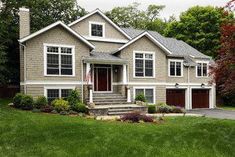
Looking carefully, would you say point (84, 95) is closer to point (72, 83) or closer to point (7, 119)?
point (72, 83)

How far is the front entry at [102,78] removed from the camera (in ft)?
92.7

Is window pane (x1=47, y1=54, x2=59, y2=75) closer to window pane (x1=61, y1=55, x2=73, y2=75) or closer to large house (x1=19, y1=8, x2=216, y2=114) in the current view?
large house (x1=19, y1=8, x2=216, y2=114)

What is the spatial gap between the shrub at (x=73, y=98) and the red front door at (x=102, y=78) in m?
3.68

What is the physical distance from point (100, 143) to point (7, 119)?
594 cm

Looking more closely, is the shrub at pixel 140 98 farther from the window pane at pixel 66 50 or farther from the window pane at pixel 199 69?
the window pane at pixel 199 69

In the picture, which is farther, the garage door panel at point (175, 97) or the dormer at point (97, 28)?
the garage door panel at point (175, 97)

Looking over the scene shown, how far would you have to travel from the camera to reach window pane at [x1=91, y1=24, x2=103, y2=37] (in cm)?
2966

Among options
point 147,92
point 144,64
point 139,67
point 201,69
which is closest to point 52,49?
point 139,67

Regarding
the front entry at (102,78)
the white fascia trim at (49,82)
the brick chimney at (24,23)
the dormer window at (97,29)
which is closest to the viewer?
the white fascia trim at (49,82)

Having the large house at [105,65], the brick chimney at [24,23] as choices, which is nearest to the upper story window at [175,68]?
the large house at [105,65]

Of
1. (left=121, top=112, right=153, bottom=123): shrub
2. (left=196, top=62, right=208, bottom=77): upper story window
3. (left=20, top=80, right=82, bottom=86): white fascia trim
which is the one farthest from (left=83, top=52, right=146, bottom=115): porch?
(left=196, top=62, right=208, bottom=77): upper story window

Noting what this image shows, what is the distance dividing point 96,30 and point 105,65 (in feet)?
11.3

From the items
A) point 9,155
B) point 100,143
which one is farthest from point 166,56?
point 9,155

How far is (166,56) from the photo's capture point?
31984mm
